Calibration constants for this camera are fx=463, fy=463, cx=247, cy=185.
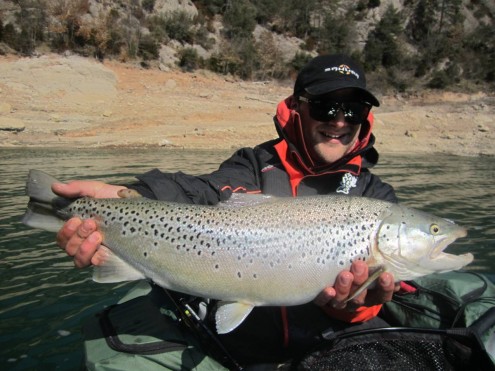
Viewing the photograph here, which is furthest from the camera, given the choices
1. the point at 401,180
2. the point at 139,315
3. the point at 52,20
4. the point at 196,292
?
the point at 52,20

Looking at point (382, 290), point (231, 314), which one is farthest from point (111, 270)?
point (382, 290)

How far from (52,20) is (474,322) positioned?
2816 cm

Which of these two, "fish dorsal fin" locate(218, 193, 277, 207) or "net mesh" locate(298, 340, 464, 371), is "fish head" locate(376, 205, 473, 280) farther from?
"fish dorsal fin" locate(218, 193, 277, 207)

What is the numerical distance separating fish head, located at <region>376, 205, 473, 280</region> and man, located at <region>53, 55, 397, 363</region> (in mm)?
204

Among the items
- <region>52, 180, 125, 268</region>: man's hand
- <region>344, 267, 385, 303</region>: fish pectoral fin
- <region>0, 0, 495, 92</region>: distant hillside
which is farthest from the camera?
<region>0, 0, 495, 92</region>: distant hillside

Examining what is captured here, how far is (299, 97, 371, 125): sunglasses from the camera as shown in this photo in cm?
343

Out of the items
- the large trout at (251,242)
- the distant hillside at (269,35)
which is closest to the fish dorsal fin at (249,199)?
the large trout at (251,242)

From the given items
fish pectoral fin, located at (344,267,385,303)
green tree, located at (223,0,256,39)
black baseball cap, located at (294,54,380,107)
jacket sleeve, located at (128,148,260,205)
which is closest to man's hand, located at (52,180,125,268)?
jacket sleeve, located at (128,148,260,205)

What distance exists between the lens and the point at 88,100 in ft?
67.5

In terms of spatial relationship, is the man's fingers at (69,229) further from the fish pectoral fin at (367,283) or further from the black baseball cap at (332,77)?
the black baseball cap at (332,77)

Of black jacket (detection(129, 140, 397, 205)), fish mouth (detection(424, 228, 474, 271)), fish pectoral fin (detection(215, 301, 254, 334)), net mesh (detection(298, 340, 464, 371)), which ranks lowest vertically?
net mesh (detection(298, 340, 464, 371))

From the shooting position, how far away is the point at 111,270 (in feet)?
9.41

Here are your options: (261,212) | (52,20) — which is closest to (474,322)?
(261,212)

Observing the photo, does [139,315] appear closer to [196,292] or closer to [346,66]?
[196,292]
